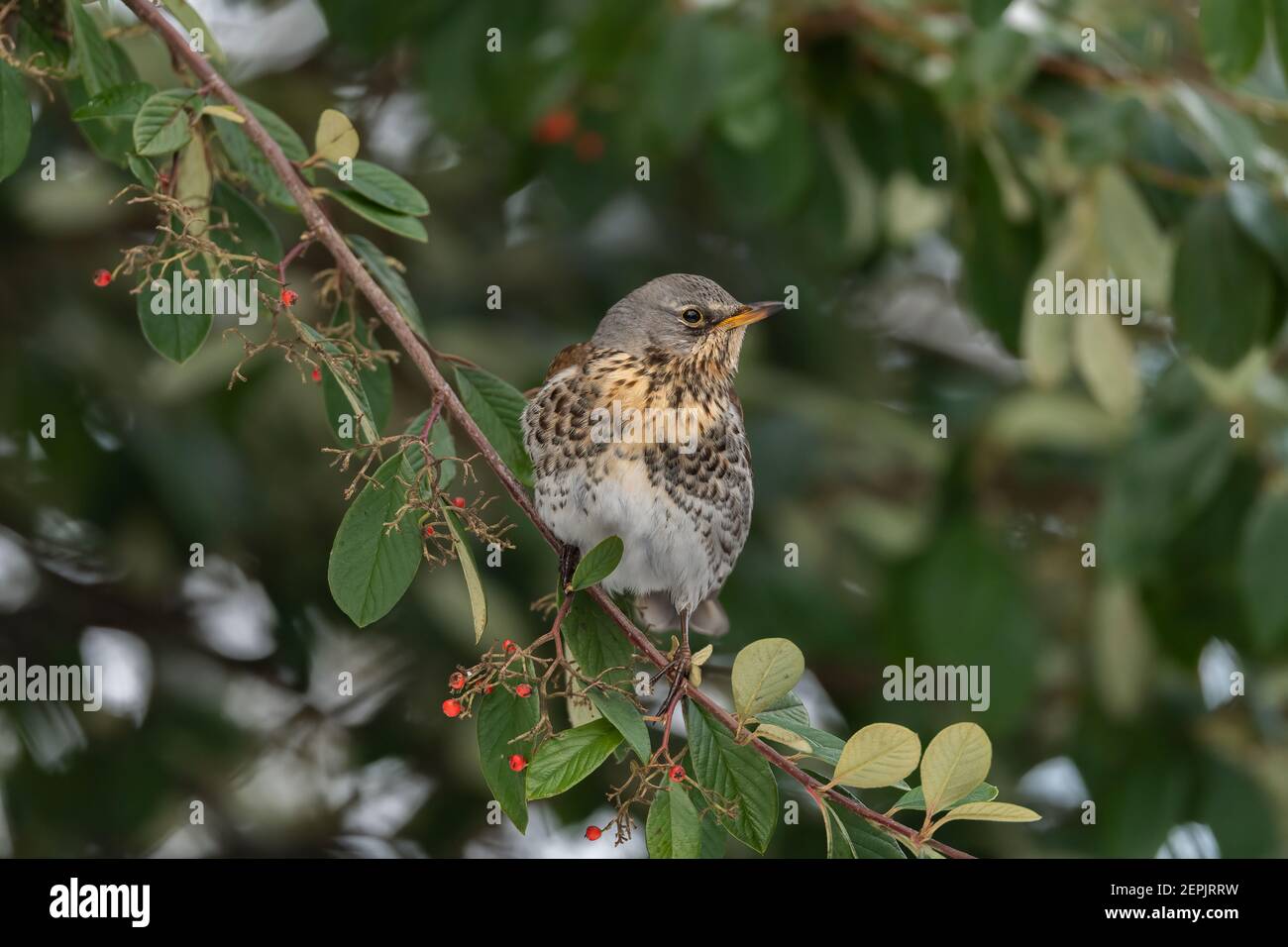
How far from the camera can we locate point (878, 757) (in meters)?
1.78

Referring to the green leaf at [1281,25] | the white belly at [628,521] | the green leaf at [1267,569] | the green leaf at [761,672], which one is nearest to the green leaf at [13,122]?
the white belly at [628,521]

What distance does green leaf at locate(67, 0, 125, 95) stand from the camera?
211cm

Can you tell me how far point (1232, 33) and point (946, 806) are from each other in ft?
3.99

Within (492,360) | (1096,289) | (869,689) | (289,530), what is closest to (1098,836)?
(869,689)

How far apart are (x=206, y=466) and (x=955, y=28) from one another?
82.3 inches

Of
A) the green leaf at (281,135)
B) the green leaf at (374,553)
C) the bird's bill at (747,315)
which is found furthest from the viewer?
the bird's bill at (747,315)

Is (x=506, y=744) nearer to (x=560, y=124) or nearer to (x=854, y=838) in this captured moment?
(x=854, y=838)

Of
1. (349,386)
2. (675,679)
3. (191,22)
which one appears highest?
(191,22)

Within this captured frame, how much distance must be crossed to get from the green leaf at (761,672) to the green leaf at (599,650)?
12cm

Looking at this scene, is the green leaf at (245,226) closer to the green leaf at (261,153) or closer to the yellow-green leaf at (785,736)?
the green leaf at (261,153)

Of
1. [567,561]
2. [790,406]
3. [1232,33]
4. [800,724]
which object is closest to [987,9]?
[1232,33]

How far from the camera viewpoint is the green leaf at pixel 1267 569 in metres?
2.84

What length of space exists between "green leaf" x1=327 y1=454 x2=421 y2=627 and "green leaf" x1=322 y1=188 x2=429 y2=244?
435 millimetres

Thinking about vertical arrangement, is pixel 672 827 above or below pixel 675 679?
below
